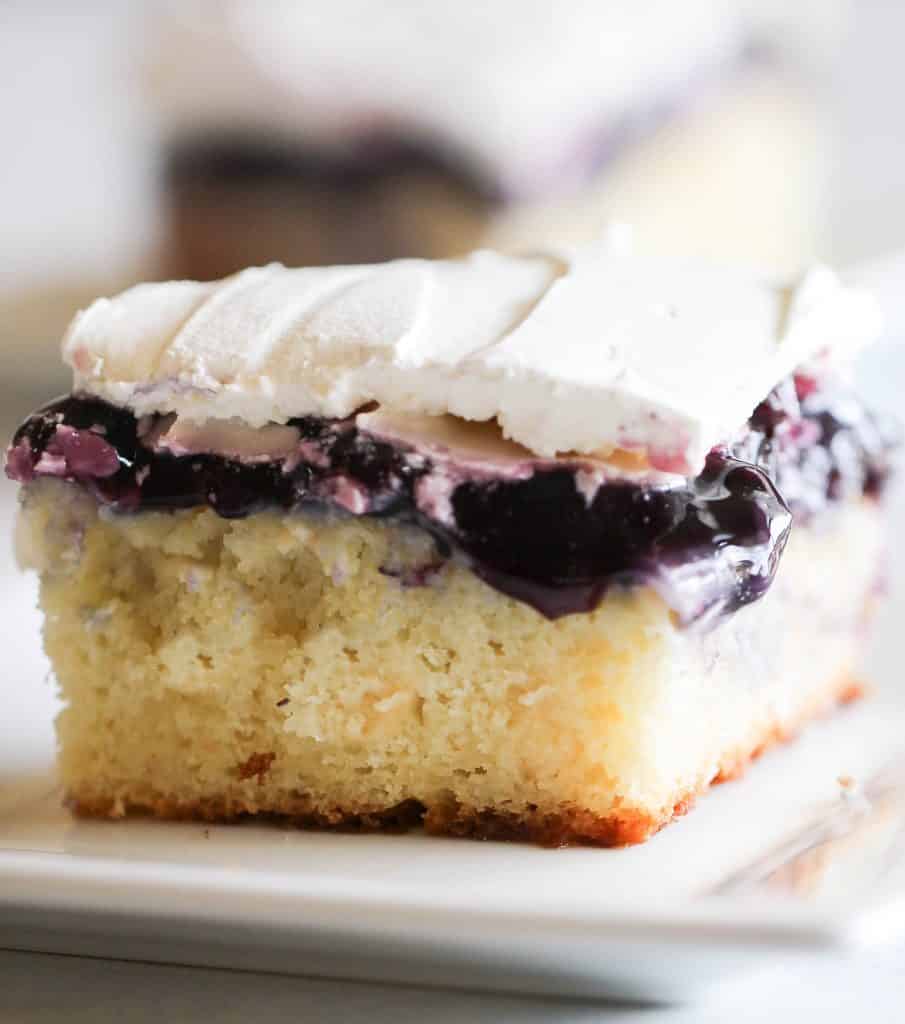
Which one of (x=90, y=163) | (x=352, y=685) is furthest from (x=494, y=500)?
(x=90, y=163)

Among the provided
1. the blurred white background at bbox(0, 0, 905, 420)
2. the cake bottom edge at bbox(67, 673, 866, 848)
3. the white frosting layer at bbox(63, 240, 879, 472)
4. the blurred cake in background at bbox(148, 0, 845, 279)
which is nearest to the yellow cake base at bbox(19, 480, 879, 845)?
the cake bottom edge at bbox(67, 673, 866, 848)

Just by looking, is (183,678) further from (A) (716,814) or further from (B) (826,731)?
(B) (826,731)

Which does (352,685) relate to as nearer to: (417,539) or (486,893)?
(417,539)

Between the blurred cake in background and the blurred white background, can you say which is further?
the blurred white background

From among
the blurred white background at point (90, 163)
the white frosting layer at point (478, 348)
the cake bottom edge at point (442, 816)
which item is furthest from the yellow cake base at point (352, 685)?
the blurred white background at point (90, 163)

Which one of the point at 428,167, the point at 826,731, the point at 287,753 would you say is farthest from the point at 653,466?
the point at 428,167

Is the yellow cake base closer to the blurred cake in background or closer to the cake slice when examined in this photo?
the cake slice
